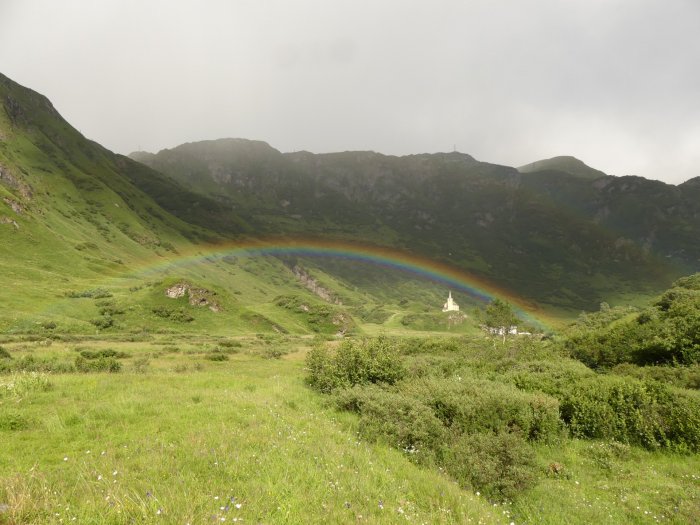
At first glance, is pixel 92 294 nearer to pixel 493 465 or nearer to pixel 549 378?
pixel 549 378

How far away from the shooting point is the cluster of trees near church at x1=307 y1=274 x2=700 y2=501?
977cm

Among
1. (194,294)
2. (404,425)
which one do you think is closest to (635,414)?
(404,425)

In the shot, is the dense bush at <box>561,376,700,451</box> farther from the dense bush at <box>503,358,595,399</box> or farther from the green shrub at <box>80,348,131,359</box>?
the green shrub at <box>80,348,131,359</box>

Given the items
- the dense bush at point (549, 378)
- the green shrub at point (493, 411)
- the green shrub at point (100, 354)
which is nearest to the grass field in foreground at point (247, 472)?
the green shrub at point (493, 411)

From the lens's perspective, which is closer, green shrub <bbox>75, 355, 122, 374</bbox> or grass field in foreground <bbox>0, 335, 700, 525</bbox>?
grass field in foreground <bbox>0, 335, 700, 525</bbox>

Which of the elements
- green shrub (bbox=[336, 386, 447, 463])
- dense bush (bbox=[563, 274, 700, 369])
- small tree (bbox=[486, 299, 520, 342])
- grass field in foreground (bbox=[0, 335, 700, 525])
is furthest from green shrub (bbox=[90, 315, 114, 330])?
small tree (bbox=[486, 299, 520, 342])

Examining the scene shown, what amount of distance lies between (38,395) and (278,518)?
12.6m

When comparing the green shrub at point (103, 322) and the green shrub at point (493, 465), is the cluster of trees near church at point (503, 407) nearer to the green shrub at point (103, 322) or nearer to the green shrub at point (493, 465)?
the green shrub at point (493, 465)

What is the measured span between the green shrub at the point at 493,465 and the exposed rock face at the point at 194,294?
68.1 m

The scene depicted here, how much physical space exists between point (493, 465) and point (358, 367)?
9738mm

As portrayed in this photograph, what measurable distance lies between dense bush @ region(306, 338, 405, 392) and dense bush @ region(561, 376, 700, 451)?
7.60 m

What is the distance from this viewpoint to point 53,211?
12631cm

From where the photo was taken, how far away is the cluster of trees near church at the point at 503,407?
977 centimetres

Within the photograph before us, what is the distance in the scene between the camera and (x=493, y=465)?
9133 mm
